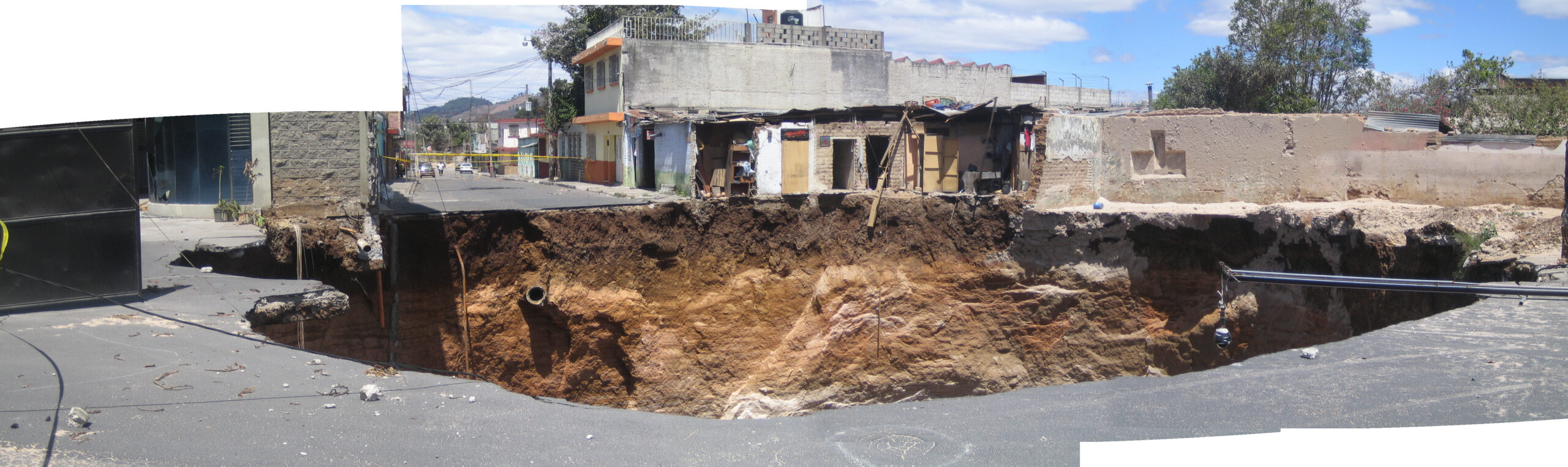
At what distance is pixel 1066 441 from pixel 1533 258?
5.75m

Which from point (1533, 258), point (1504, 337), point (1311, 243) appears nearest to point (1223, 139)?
point (1311, 243)

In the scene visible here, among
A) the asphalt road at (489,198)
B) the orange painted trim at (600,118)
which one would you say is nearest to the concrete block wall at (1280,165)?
the asphalt road at (489,198)

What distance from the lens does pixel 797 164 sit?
18.8 meters

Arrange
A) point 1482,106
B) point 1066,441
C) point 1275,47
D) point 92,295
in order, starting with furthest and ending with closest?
point 1275,47
point 1482,106
point 92,295
point 1066,441

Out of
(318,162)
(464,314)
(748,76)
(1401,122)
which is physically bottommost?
(464,314)

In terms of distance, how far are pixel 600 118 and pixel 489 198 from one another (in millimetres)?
6952

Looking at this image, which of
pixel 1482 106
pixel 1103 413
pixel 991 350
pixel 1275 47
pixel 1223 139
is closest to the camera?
pixel 1103 413

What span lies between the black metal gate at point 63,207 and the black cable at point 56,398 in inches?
17.1

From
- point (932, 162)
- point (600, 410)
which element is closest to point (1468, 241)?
point (600, 410)

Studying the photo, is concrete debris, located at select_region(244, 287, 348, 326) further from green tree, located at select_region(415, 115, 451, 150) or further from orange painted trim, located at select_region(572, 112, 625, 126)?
green tree, located at select_region(415, 115, 451, 150)

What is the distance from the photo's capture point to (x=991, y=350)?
11.8 metres

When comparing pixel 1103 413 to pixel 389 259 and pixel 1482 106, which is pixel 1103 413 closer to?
pixel 389 259

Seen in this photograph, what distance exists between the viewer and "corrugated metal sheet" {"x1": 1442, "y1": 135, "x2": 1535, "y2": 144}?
862 centimetres

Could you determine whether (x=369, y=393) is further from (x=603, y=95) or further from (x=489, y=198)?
(x=603, y=95)
